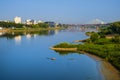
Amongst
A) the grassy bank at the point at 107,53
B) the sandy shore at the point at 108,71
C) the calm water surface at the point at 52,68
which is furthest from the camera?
the grassy bank at the point at 107,53

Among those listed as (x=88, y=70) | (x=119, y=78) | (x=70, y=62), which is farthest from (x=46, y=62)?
(x=119, y=78)

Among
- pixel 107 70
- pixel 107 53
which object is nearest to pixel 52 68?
pixel 107 70

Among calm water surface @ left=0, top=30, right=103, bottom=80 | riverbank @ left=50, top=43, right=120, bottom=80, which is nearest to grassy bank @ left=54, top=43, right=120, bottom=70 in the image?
riverbank @ left=50, top=43, right=120, bottom=80

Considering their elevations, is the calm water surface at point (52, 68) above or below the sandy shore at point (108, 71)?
below

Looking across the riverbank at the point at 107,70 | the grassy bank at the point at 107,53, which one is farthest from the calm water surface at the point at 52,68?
the grassy bank at the point at 107,53

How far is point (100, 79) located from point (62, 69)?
295 cm

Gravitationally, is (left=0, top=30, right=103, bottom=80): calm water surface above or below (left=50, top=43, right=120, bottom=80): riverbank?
below

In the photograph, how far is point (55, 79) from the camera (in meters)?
12.0

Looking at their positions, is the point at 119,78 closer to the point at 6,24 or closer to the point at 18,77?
the point at 18,77

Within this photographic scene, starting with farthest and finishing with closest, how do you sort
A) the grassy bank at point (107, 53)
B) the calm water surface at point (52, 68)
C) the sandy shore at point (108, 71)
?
the grassy bank at point (107, 53)
the calm water surface at point (52, 68)
the sandy shore at point (108, 71)

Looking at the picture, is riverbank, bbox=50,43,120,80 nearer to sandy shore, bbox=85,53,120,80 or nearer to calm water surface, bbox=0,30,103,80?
sandy shore, bbox=85,53,120,80

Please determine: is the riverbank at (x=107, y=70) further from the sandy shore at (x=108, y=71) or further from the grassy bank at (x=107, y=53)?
the grassy bank at (x=107, y=53)

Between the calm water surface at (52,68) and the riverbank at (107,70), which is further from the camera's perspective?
the calm water surface at (52,68)

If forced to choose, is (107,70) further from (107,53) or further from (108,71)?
(107,53)
